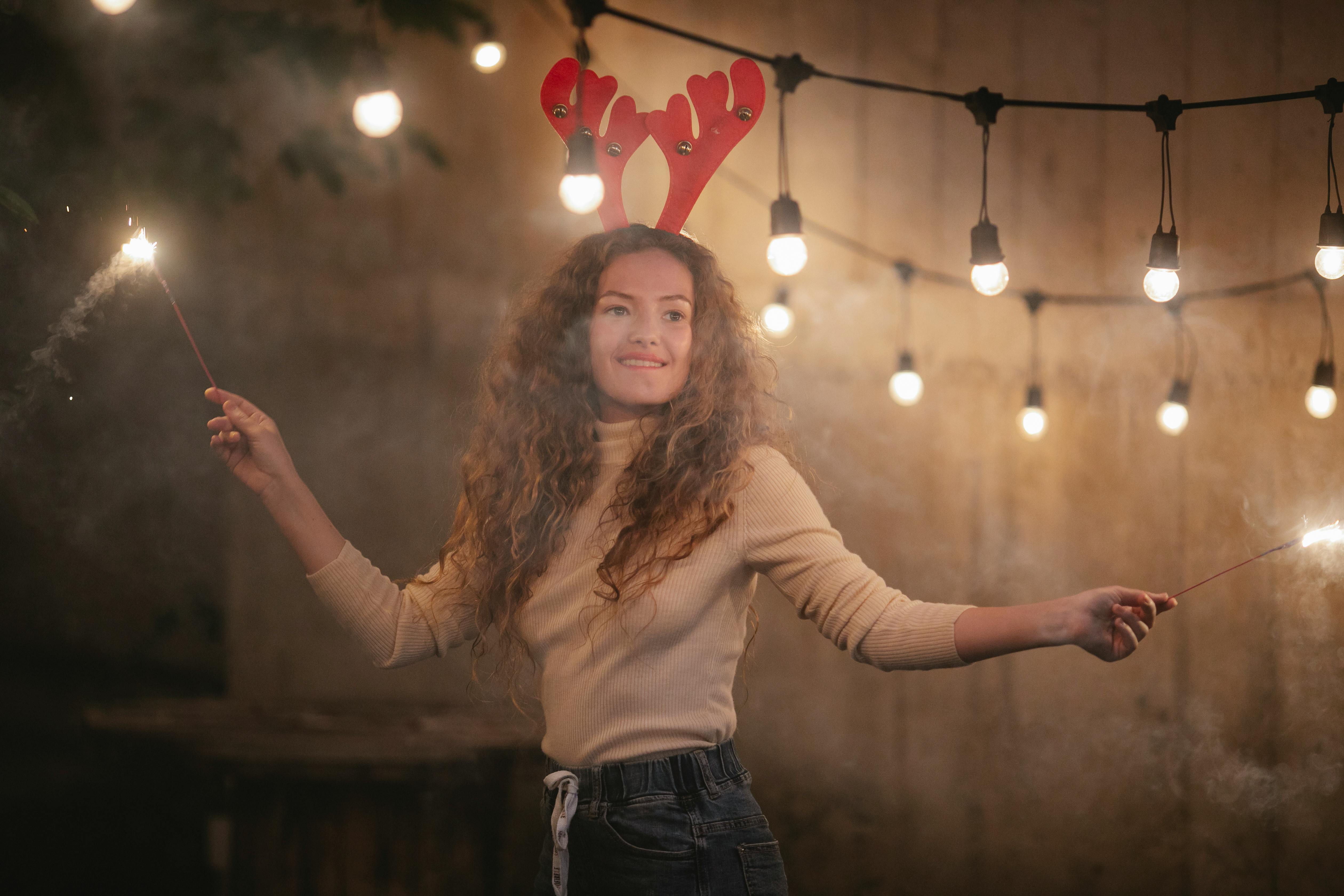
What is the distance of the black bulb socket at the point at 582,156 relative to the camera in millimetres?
1519

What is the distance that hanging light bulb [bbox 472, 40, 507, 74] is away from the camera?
2.34m

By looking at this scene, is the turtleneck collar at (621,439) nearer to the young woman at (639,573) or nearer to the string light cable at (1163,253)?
the young woman at (639,573)

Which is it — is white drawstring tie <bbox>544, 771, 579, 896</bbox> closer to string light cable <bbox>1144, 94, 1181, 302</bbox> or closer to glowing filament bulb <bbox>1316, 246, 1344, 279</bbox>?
string light cable <bbox>1144, 94, 1181, 302</bbox>

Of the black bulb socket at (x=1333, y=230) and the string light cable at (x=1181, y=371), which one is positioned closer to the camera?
the black bulb socket at (x=1333, y=230)

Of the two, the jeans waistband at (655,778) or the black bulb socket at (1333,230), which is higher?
the black bulb socket at (1333,230)

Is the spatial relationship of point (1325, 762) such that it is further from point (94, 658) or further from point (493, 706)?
point (94, 658)

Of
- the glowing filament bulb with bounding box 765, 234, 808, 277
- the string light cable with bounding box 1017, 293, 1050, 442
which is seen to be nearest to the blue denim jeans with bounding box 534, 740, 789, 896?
the glowing filament bulb with bounding box 765, 234, 808, 277

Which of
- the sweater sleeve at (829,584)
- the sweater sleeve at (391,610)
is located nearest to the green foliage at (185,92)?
the sweater sleeve at (391,610)

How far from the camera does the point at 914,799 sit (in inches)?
101

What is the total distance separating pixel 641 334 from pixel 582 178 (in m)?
0.30

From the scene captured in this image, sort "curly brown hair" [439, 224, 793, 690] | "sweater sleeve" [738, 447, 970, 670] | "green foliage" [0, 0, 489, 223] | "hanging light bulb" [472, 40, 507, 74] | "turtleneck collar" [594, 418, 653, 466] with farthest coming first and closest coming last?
"hanging light bulb" [472, 40, 507, 74] < "green foliage" [0, 0, 489, 223] < "turtleneck collar" [594, 418, 653, 466] < "curly brown hair" [439, 224, 793, 690] < "sweater sleeve" [738, 447, 970, 670]

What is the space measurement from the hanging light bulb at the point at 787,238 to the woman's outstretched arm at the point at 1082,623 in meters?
0.98

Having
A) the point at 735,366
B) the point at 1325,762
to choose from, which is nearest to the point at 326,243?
the point at 735,366

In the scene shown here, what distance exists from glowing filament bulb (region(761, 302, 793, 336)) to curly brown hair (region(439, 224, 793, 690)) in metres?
0.88
